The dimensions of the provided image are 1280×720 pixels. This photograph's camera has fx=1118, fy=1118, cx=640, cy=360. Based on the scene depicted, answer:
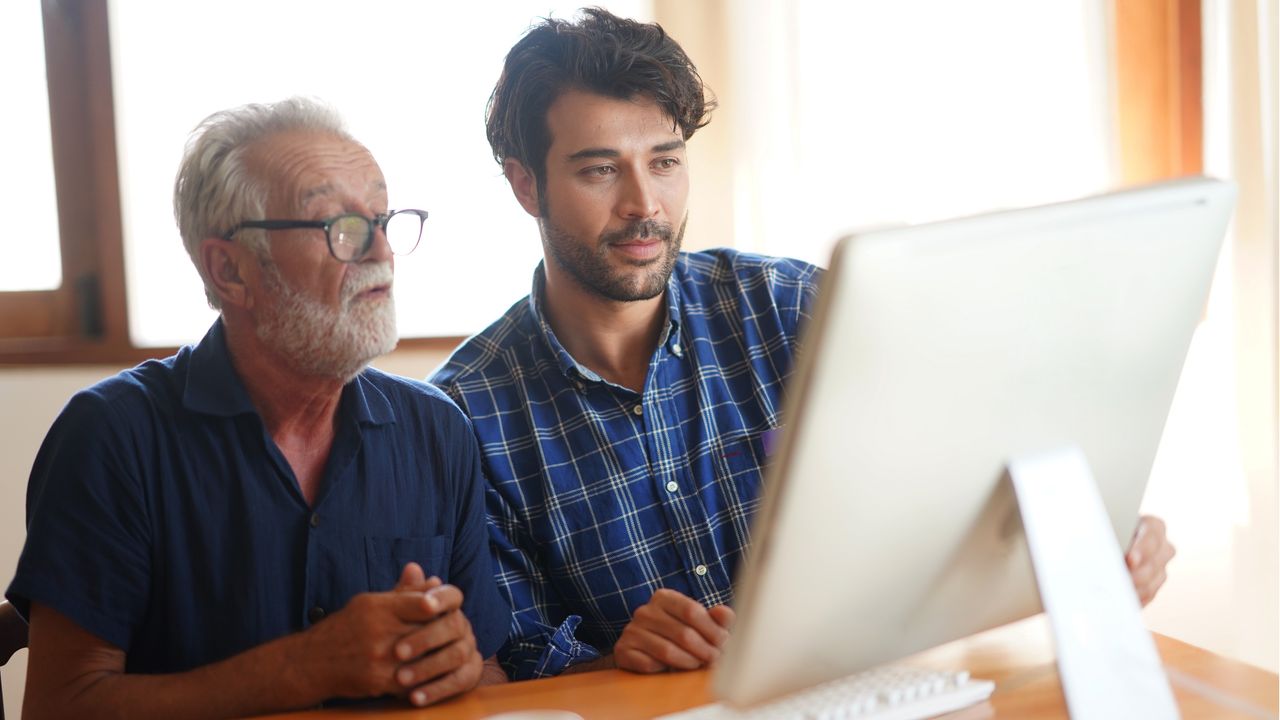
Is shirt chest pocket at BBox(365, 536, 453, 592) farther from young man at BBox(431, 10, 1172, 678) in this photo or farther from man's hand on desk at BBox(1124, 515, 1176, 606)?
man's hand on desk at BBox(1124, 515, 1176, 606)

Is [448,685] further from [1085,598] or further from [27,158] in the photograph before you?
[27,158]

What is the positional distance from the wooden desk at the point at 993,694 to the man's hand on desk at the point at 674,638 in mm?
14

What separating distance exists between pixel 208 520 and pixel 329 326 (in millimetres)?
284

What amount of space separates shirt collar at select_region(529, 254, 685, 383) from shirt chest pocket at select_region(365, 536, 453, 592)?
1.10ft

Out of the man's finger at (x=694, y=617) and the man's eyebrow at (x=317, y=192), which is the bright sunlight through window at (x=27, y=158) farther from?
the man's finger at (x=694, y=617)

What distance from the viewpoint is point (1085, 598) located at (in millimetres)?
821

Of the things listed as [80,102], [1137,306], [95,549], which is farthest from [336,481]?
[80,102]

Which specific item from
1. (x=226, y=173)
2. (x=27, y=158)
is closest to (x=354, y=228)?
(x=226, y=173)

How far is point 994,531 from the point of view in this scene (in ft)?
2.81

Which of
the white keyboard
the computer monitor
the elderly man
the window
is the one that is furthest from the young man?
the window

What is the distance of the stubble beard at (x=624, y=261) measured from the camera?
1.75m

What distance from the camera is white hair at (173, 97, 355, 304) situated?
57.7 inches

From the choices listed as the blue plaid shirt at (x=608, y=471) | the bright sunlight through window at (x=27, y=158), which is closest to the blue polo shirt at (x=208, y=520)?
the blue plaid shirt at (x=608, y=471)

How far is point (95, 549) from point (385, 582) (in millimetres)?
347
